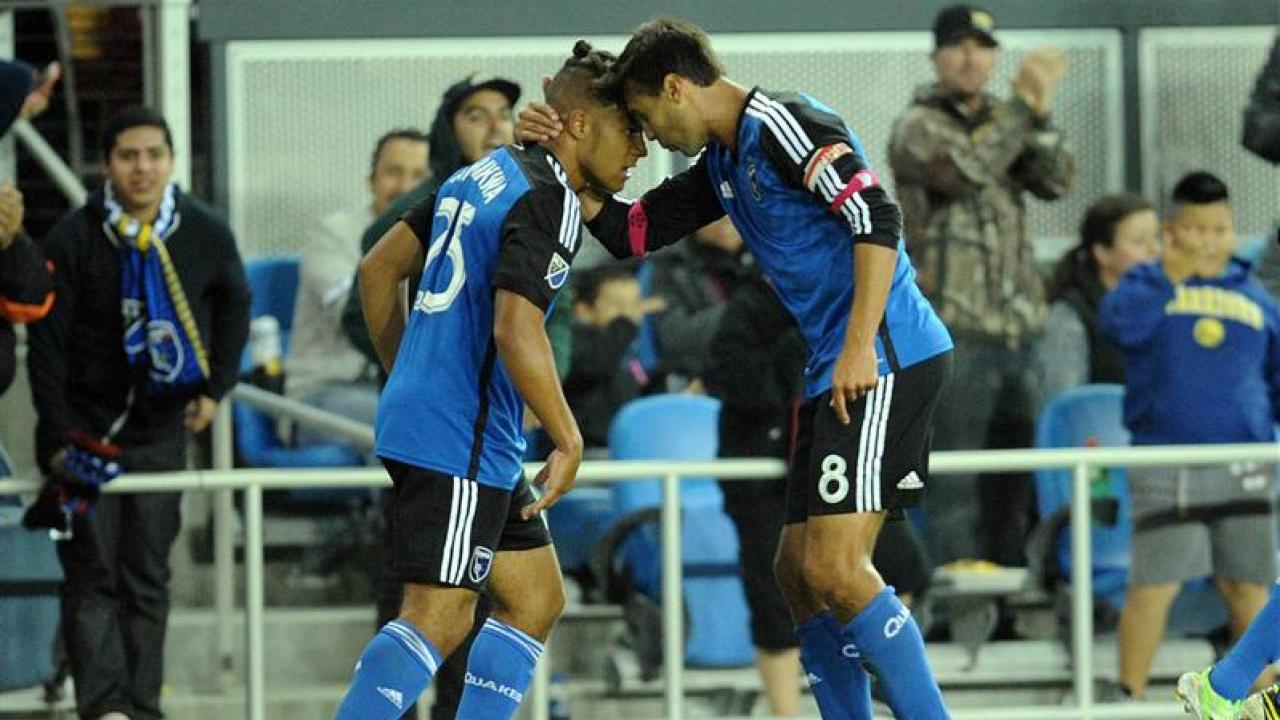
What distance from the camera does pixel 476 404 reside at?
20.7 feet

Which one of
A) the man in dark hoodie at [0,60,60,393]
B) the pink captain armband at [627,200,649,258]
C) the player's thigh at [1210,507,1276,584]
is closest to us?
the pink captain armband at [627,200,649,258]

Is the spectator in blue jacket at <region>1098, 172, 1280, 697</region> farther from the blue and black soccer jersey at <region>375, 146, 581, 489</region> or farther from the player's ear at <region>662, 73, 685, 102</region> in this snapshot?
the blue and black soccer jersey at <region>375, 146, 581, 489</region>

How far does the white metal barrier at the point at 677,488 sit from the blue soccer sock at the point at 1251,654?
4.17 feet

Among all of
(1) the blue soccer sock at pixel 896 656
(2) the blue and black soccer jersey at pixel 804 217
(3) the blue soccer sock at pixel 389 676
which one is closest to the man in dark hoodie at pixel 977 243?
(2) the blue and black soccer jersey at pixel 804 217

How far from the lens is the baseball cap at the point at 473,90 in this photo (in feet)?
26.2

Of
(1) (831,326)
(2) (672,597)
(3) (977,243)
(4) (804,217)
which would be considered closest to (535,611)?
(1) (831,326)

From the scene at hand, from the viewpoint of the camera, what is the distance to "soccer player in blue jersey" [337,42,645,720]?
20.0 feet

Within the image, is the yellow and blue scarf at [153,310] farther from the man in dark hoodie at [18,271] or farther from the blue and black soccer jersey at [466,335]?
the blue and black soccer jersey at [466,335]

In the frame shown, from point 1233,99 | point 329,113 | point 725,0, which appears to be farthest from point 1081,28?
point 329,113

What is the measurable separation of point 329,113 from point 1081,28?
2641 mm

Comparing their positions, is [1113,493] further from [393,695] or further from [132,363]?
[393,695]

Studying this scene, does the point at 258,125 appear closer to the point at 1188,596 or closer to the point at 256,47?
the point at 256,47

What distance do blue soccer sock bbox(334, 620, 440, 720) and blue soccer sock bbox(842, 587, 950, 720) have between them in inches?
40.8

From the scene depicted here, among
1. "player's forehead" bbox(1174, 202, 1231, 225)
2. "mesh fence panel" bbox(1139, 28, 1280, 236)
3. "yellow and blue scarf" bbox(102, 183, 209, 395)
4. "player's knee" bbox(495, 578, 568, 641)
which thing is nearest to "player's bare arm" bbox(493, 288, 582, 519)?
"player's knee" bbox(495, 578, 568, 641)
